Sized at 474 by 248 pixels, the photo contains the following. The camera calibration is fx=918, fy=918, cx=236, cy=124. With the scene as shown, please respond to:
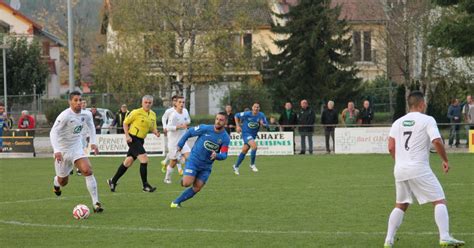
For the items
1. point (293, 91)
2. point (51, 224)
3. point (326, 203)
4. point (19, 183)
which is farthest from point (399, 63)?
point (51, 224)

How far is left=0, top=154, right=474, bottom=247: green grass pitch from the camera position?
460 inches

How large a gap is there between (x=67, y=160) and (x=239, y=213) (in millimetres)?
3005

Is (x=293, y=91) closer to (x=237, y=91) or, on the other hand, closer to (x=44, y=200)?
(x=237, y=91)

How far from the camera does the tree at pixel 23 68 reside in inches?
2243

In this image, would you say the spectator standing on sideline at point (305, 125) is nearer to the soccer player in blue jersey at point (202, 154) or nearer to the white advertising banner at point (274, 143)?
the white advertising banner at point (274, 143)

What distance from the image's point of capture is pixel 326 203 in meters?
15.9

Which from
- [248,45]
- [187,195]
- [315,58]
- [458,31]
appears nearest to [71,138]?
[187,195]

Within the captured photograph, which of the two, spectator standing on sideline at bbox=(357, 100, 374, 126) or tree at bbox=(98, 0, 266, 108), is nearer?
spectator standing on sideline at bbox=(357, 100, 374, 126)

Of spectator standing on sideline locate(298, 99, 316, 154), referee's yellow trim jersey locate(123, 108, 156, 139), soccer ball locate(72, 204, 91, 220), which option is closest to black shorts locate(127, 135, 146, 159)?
referee's yellow trim jersey locate(123, 108, 156, 139)

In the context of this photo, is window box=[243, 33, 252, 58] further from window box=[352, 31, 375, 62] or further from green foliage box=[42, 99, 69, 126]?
green foliage box=[42, 99, 69, 126]

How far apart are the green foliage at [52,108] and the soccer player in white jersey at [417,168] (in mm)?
39005

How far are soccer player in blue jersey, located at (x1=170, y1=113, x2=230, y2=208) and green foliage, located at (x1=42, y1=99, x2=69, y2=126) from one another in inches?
1317

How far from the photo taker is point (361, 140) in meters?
32.4

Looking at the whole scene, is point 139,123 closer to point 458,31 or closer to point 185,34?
point 458,31
